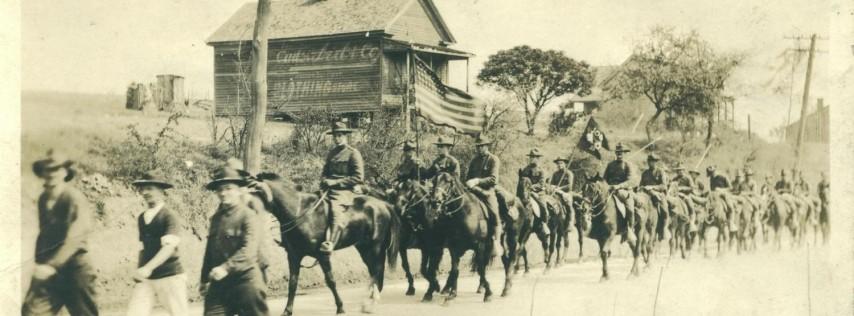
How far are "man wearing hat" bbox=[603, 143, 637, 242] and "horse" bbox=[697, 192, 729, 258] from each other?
2700mm

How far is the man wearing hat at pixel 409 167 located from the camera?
10.1 meters

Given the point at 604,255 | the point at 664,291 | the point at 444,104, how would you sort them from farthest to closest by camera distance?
the point at 664,291 → the point at 604,255 → the point at 444,104

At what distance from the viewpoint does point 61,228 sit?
299 inches

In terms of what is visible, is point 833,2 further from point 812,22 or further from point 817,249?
point 817,249

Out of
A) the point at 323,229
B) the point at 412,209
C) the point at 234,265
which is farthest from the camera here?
the point at 412,209

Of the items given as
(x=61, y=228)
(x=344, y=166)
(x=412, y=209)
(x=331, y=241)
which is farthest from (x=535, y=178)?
(x=61, y=228)

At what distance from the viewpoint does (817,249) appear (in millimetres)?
14039

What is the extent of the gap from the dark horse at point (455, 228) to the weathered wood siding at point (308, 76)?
1.41 metres

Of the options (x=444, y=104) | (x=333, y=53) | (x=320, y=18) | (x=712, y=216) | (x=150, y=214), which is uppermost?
(x=320, y=18)

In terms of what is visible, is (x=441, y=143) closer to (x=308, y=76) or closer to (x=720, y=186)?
(x=308, y=76)

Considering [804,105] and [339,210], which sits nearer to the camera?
[339,210]

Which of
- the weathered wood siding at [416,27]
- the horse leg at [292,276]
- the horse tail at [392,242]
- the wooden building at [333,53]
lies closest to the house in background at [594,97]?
the wooden building at [333,53]

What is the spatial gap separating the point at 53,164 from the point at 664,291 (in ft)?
27.1

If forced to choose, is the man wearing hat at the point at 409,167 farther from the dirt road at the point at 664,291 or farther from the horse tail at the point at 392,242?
the dirt road at the point at 664,291
